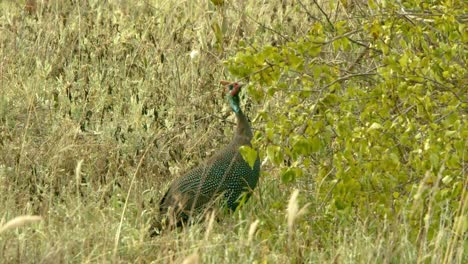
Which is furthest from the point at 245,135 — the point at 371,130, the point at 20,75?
the point at 20,75

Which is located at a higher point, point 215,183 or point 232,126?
point 232,126

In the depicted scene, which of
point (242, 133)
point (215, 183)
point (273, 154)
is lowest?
point (215, 183)

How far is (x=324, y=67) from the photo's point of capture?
513 centimetres

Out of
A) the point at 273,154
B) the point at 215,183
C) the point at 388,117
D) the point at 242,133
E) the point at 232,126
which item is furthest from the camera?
the point at 232,126

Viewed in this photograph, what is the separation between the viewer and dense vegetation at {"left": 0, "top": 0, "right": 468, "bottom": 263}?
4.84m

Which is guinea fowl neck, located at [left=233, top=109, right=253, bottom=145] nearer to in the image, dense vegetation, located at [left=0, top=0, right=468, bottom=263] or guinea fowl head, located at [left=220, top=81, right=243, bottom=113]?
guinea fowl head, located at [left=220, top=81, right=243, bottom=113]

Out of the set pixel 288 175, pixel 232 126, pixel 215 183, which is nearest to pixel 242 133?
pixel 215 183

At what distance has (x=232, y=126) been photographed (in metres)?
7.07

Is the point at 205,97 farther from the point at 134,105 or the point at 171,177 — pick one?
the point at 171,177

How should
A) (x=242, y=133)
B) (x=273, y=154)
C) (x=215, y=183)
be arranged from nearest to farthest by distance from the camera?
1. (x=273, y=154)
2. (x=215, y=183)
3. (x=242, y=133)


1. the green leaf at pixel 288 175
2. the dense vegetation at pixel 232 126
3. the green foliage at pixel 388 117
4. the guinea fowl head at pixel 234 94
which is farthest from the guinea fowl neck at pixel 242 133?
the green leaf at pixel 288 175

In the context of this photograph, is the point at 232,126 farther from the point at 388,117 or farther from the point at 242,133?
the point at 388,117

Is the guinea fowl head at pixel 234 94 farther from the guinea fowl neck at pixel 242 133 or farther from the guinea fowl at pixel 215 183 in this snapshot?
the guinea fowl at pixel 215 183

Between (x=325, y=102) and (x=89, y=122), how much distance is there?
249 cm
